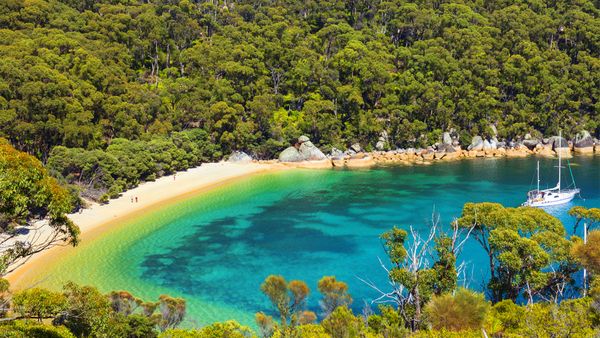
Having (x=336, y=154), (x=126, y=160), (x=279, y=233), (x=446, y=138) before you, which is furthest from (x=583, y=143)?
(x=126, y=160)

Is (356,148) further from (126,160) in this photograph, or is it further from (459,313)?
(459,313)

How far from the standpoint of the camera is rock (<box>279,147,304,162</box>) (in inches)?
2438

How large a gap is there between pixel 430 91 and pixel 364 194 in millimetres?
30651

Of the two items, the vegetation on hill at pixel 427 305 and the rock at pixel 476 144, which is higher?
the rock at pixel 476 144

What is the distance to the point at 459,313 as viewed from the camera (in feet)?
43.1

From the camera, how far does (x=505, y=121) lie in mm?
72562

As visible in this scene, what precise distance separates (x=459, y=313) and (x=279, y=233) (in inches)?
915

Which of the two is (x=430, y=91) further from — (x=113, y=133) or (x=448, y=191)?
(x=113, y=133)

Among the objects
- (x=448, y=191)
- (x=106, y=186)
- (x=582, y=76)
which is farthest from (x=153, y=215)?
(x=582, y=76)

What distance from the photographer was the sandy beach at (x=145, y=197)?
29.6 m

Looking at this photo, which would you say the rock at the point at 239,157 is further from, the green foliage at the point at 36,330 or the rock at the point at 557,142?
the rock at the point at 557,142

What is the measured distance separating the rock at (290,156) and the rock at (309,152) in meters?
0.69

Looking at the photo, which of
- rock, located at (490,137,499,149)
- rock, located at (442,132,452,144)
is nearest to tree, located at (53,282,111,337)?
rock, located at (442,132,452,144)

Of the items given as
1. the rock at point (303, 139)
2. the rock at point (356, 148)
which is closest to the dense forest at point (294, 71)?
the rock at point (356, 148)
